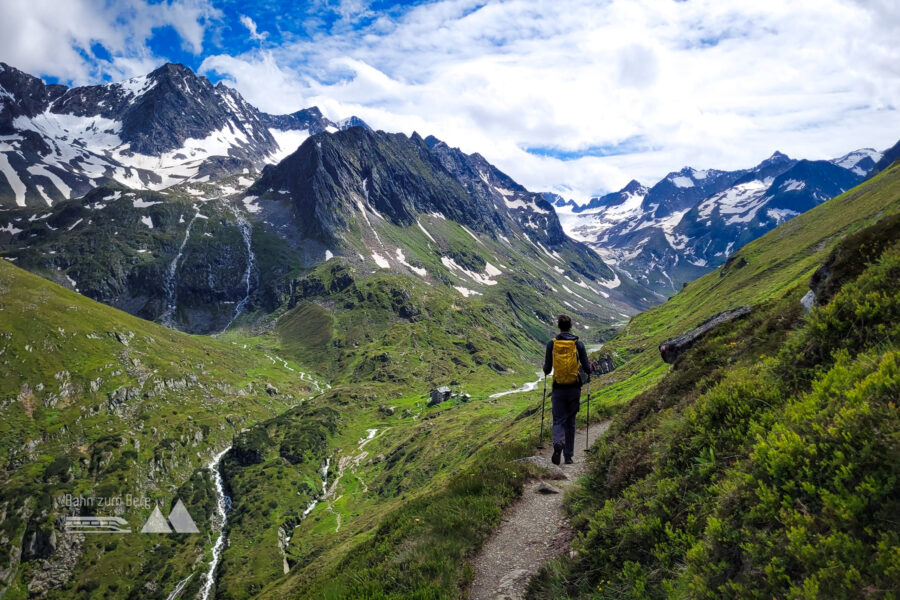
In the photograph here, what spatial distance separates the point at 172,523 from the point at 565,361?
176m

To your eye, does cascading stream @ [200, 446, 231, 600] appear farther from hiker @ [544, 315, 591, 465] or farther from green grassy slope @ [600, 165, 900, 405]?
hiker @ [544, 315, 591, 465]

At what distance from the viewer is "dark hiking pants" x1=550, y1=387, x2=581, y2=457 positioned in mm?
14816

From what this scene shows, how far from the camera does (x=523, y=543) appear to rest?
11.5 metres

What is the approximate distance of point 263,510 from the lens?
147125mm

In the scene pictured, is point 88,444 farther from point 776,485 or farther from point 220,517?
point 776,485

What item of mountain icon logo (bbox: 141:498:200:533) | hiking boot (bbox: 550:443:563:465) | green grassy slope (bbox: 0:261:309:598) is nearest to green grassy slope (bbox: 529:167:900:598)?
hiking boot (bbox: 550:443:563:465)

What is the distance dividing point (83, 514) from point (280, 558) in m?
67.7

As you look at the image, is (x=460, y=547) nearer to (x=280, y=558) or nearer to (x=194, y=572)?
(x=280, y=558)

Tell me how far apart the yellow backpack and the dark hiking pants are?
48cm

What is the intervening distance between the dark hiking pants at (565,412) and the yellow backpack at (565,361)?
48cm

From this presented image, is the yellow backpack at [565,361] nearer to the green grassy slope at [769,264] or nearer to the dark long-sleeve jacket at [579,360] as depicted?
the dark long-sleeve jacket at [579,360]

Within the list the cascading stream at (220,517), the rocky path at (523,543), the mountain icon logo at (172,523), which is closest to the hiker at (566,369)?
the rocky path at (523,543)

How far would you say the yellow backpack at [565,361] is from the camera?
14.5 meters

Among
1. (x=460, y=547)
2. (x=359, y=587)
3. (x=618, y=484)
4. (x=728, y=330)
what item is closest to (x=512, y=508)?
(x=460, y=547)
